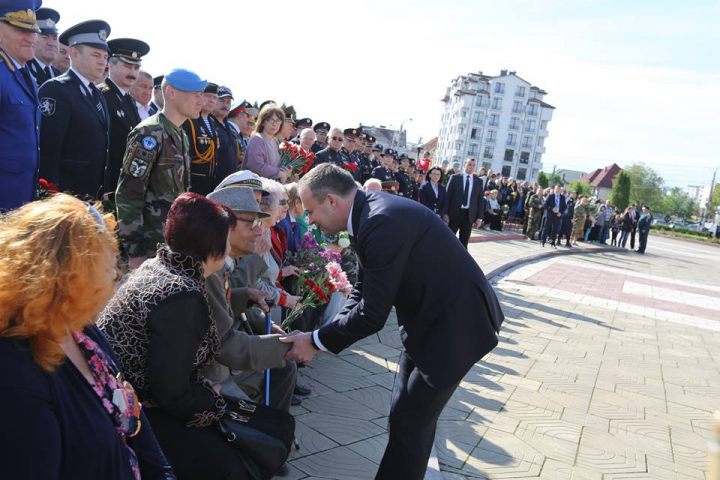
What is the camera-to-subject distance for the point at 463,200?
442 inches

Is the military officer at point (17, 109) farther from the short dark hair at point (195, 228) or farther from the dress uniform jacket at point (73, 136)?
the short dark hair at point (195, 228)

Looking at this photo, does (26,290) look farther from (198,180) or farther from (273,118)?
(273,118)

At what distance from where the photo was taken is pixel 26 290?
57.9 inches

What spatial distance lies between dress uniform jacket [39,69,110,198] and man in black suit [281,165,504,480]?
2.23 metres

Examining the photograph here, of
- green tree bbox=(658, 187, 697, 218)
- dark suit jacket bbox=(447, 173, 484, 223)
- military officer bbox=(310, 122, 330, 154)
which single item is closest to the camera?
military officer bbox=(310, 122, 330, 154)

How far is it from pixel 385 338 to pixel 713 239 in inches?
2080

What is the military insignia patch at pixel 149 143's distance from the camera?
379cm

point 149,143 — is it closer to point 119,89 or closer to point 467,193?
point 119,89

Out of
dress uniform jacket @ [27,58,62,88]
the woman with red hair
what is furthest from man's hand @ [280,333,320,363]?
dress uniform jacket @ [27,58,62,88]

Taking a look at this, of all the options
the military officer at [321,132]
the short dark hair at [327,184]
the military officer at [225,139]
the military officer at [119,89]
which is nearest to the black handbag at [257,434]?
the short dark hair at [327,184]

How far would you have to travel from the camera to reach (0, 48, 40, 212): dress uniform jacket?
3.41 m

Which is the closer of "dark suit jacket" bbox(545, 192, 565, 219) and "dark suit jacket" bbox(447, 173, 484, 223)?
"dark suit jacket" bbox(447, 173, 484, 223)

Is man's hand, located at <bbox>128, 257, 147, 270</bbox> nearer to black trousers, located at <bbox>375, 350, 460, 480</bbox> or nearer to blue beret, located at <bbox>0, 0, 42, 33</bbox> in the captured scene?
blue beret, located at <bbox>0, 0, 42, 33</bbox>

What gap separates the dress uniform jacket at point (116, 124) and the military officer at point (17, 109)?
3.53 ft
